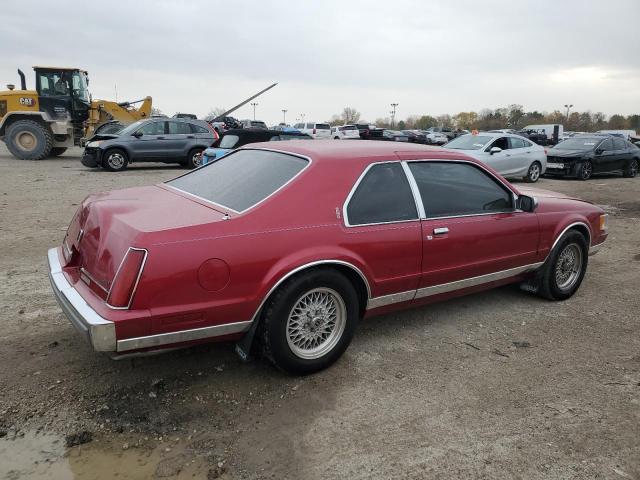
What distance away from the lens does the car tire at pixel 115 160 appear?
48.2 ft

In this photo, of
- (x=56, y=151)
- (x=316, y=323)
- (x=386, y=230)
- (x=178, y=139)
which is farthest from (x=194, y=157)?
(x=316, y=323)

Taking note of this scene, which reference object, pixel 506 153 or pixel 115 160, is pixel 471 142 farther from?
pixel 115 160

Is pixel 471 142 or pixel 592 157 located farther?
pixel 592 157

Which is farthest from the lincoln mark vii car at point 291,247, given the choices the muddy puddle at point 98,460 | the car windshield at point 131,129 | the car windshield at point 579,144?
the car windshield at point 579,144

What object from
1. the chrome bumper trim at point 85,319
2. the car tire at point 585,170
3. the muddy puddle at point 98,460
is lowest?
the muddy puddle at point 98,460

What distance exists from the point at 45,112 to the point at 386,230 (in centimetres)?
1751

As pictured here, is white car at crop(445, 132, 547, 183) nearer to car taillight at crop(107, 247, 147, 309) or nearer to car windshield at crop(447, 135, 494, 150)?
car windshield at crop(447, 135, 494, 150)

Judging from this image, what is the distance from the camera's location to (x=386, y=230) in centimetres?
347

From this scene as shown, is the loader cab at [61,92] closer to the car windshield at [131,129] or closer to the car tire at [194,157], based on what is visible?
the car windshield at [131,129]

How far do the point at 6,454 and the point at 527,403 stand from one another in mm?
2878

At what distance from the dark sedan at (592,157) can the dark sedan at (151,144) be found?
11.0 m

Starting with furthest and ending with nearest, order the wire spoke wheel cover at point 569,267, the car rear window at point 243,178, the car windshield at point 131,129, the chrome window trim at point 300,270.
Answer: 1. the car windshield at point 131,129
2. the wire spoke wheel cover at point 569,267
3. the car rear window at point 243,178
4. the chrome window trim at point 300,270

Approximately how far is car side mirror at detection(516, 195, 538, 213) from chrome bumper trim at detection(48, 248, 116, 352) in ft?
11.0

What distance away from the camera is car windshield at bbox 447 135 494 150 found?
13156 mm
